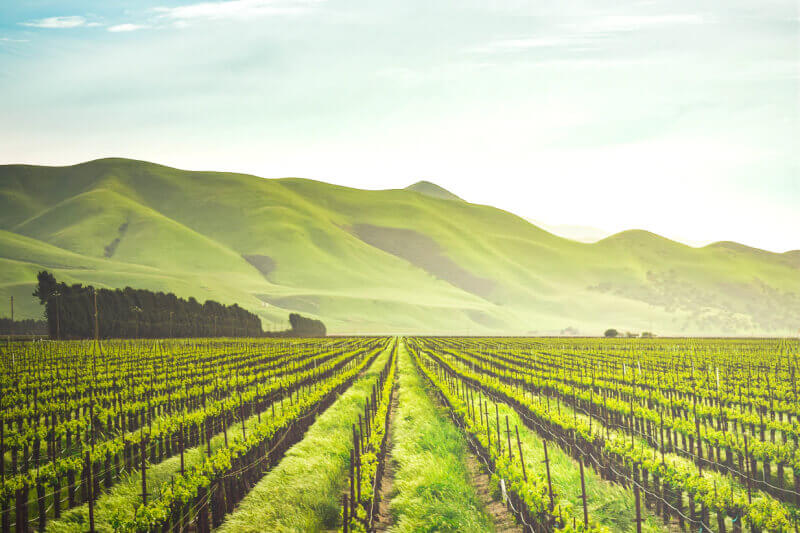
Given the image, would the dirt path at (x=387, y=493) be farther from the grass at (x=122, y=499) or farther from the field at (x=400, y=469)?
the grass at (x=122, y=499)

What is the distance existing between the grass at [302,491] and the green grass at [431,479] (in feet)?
4.50

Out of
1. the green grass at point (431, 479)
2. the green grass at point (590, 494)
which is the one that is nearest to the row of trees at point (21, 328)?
the green grass at point (431, 479)

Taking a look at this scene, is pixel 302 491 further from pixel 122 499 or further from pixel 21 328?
pixel 21 328

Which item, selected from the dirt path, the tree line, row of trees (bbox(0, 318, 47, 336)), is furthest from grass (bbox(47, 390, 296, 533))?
row of trees (bbox(0, 318, 47, 336))

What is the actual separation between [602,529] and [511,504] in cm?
264

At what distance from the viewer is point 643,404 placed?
74.9 ft

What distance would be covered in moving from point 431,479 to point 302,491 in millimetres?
2826

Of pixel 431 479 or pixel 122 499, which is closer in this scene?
pixel 122 499

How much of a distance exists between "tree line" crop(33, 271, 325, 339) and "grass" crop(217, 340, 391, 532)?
74.4 m

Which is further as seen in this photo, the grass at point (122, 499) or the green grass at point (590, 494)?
the green grass at point (590, 494)

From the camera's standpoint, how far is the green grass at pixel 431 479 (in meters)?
11.5

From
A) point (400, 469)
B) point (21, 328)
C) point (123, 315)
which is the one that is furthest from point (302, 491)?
point (21, 328)

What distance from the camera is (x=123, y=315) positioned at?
97438 mm

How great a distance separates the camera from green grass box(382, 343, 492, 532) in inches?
452
